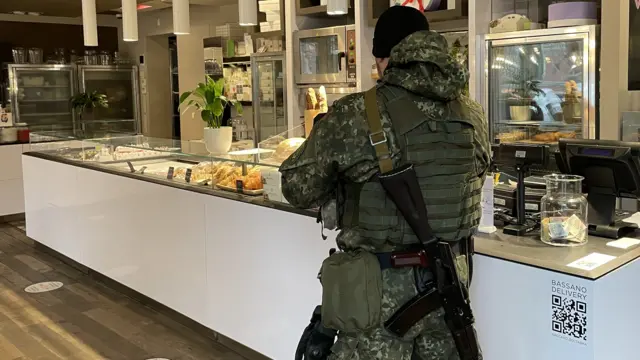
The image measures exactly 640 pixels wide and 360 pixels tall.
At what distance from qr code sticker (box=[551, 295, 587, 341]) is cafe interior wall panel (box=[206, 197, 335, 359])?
1.12 meters

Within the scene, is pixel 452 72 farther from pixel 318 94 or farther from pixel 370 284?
pixel 318 94

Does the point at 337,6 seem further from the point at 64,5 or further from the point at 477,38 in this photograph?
the point at 64,5

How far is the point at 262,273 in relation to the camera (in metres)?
3.51

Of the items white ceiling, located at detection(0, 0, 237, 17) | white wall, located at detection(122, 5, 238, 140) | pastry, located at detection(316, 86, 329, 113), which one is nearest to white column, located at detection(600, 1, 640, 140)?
pastry, located at detection(316, 86, 329, 113)

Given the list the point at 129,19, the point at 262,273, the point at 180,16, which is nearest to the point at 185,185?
the point at 262,273

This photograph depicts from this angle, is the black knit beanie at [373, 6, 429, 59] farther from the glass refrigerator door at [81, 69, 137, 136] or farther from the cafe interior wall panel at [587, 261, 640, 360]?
the glass refrigerator door at [81, 69, 137, 136]

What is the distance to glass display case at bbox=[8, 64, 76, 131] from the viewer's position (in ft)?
32.0

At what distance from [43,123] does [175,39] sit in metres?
2.46

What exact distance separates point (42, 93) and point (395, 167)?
30.9ft

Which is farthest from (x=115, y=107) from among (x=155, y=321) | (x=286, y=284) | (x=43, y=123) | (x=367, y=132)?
(x=367, y=132)

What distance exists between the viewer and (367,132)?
6.49ft

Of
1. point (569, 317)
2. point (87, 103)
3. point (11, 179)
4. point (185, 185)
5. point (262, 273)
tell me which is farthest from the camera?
point (87, 103)

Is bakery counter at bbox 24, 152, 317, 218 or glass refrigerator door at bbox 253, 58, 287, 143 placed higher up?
glass refrigerator door at bbox 253, 58, 287, 143

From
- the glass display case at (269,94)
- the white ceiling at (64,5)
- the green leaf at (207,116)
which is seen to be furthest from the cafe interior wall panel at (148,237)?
the white ceiling at (64,5)
